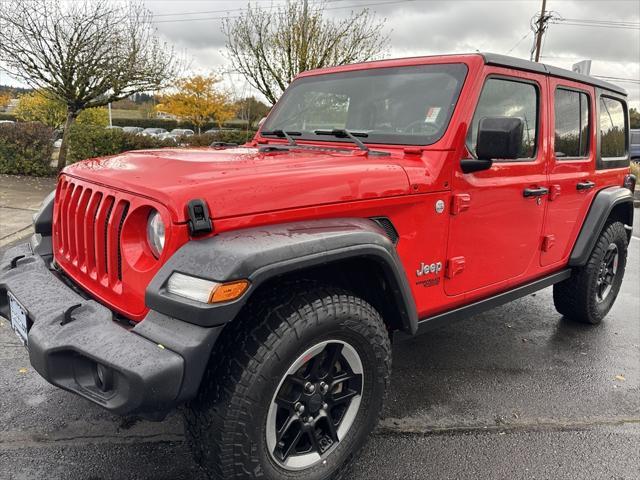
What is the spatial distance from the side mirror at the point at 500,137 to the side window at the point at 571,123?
113 cm

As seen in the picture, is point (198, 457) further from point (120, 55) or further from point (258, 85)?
point (258, 85)

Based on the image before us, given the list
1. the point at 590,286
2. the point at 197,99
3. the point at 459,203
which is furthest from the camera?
the point at 197,99

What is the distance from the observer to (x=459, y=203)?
8.29ft

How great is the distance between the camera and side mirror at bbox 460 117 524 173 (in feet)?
7.49

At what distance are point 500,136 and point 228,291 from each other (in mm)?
1453

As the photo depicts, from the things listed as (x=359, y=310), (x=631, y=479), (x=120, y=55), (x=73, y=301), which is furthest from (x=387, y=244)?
(x=120, y=55)

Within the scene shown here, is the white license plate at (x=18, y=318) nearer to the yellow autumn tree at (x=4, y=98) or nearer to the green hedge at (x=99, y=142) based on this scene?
the green hedge at (x=99, y=142)

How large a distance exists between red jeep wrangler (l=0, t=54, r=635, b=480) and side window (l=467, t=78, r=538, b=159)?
14mm

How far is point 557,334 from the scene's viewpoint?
408cm

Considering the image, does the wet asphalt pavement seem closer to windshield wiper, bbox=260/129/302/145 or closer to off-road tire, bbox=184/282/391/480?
off-road tire, bbox=184/282/391/480

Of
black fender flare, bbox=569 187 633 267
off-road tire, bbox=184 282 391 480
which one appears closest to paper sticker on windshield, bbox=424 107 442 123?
off-road tire, bbox=184 282 391 480

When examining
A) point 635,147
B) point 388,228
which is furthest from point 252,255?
point 635,147

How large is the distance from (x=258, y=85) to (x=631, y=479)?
13.8 m

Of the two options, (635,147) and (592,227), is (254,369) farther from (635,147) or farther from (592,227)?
(635,147)
